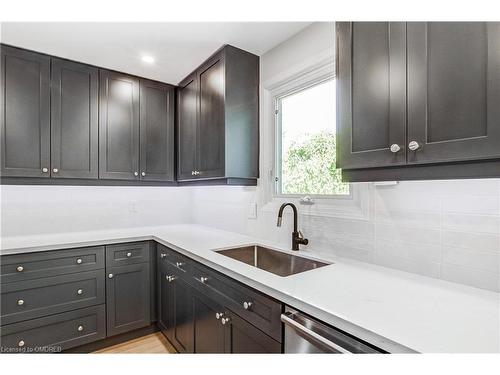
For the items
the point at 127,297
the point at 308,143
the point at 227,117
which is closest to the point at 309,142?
the point at 308,143

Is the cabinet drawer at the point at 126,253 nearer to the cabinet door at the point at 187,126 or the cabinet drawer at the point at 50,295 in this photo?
the cabinet drawer at the point at 50,295

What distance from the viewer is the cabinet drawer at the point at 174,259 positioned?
1.76 meters

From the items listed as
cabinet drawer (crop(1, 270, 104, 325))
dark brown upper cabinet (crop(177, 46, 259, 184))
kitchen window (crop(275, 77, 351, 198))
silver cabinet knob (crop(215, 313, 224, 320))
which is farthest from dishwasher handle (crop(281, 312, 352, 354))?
cabinet drawer (crop(1, 270, 104, 325))

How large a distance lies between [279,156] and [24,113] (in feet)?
6.63

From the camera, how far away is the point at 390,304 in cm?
A: 88

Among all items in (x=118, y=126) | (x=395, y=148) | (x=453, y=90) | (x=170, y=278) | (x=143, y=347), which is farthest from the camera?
(x=118, y=126)

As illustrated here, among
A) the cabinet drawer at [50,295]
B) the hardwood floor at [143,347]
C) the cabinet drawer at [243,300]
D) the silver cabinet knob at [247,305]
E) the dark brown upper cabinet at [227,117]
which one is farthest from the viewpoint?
the hardwood floor at [143,347]

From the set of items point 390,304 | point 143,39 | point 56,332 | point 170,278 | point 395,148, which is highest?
point 143,39

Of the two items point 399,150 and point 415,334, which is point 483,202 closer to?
point 399,150

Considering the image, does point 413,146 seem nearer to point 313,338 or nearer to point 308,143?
point 313,338

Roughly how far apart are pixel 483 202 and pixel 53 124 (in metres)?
2.83

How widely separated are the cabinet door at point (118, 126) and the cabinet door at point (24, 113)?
40 cm

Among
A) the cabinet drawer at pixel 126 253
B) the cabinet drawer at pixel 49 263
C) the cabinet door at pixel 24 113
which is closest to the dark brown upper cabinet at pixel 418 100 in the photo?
the cabinet drawer at pixel 126 253

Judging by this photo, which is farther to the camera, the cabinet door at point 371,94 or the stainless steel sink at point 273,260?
the stainless steel sink at point 273,260
